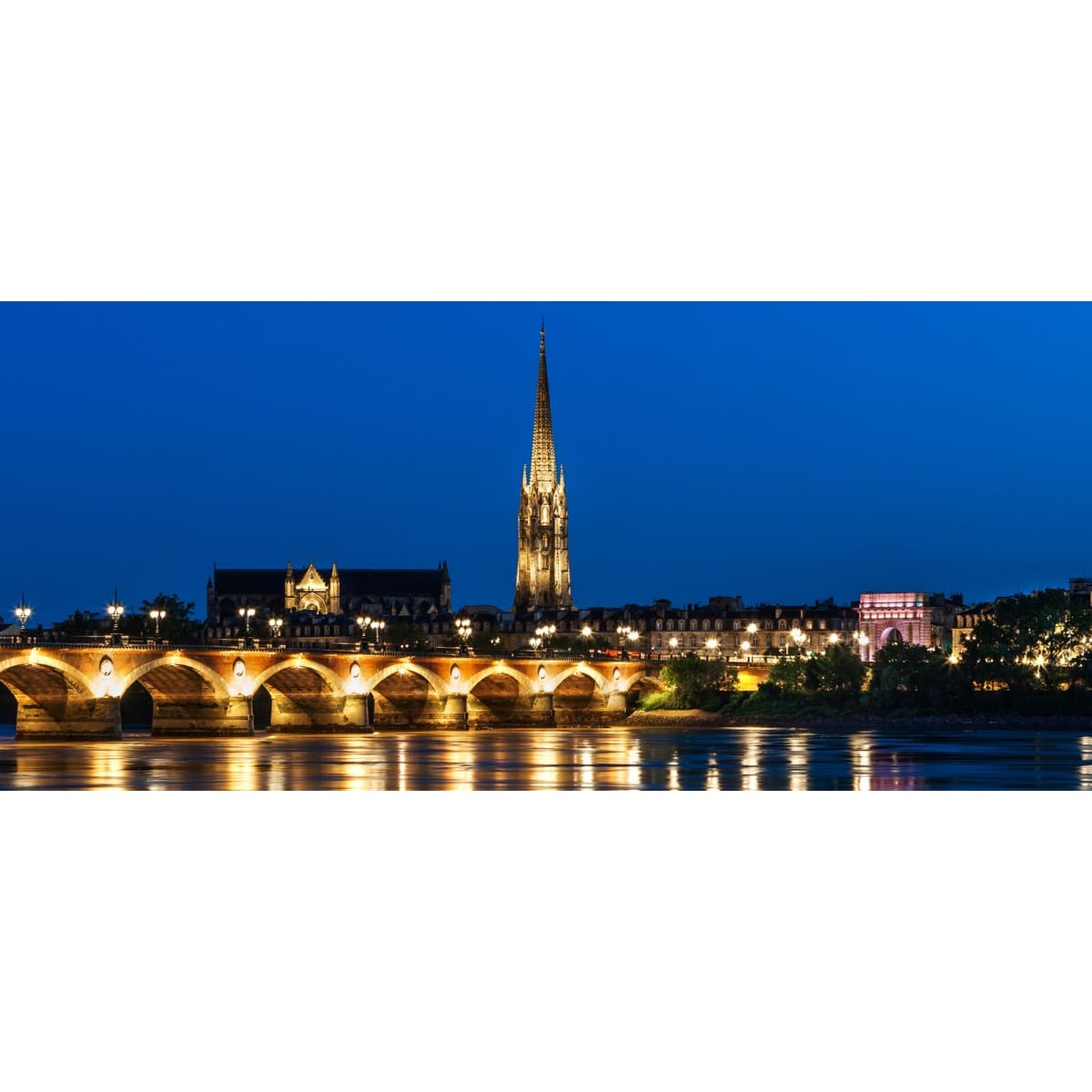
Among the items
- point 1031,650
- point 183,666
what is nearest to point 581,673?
point 1031,650

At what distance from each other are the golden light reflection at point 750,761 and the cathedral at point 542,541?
82.0 meters

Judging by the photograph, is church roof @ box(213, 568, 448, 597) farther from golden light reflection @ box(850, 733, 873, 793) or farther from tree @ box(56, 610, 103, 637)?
golden light reflection @ box(850, 733, 873, 793)

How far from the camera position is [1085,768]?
45.7 meters

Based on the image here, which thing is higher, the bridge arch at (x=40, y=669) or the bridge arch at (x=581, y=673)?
the bridge arch at (x=40, y=669)

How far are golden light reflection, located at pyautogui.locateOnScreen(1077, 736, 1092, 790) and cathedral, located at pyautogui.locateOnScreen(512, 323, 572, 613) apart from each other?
319 feet

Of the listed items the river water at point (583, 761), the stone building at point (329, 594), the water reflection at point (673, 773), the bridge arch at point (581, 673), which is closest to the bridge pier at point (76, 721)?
the river water at point (583, 761)

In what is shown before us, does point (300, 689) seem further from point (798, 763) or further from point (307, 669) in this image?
point (798, 763)

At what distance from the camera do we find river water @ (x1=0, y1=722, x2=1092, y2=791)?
4303cm

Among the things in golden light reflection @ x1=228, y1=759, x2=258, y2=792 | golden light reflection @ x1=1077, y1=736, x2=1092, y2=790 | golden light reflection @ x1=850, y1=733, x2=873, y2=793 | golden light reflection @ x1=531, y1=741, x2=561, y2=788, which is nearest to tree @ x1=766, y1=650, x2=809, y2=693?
golden light reflection @ x1=850, y1=733, x2=873, y2=793

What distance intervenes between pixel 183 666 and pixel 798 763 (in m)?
24.1

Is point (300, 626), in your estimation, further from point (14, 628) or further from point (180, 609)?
point (14, 628)

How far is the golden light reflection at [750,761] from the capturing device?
43.1 metres

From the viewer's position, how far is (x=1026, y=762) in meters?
48.3

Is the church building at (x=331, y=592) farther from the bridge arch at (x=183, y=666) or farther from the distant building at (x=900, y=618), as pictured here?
the bridge arch at (x=183, y=666)
